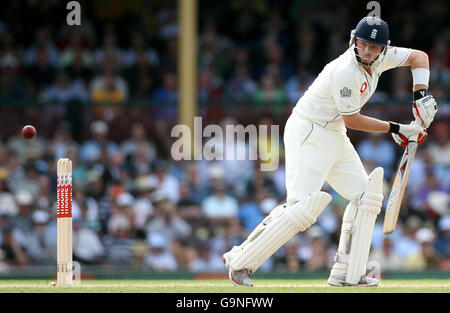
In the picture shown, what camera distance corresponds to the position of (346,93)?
22.4 feet

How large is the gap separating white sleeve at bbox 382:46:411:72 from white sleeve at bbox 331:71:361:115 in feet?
1.34

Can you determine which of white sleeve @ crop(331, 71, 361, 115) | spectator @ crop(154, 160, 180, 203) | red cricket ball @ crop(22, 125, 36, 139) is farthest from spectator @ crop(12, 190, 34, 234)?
white sleeve @ crop(331, 71, 361, 115)

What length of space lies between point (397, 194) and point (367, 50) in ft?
3.76

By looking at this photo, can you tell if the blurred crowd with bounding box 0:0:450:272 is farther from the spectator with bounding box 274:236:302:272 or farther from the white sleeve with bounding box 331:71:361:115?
the white sleeve with bounding box 331:71:361:115

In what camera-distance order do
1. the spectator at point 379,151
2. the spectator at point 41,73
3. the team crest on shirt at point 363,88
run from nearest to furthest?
1. the team crest on shirt at point 363,88
2. the spectator at point 379,151
3. the spectator at point 41,73

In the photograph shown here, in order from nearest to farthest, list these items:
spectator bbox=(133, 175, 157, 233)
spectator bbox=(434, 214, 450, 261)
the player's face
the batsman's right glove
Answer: the player's face, the batsman's right glove, spectator bbox=(434, 214, 450, 261), spectator bbox=(133, 175, 157, 233)

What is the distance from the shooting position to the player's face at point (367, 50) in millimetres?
6801

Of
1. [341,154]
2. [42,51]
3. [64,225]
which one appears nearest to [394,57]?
[341,154]

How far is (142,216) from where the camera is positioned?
38.7ft

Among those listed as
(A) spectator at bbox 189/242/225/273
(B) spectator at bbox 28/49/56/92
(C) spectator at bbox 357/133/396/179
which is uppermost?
(B) spectator at bbox 28/49/56/92

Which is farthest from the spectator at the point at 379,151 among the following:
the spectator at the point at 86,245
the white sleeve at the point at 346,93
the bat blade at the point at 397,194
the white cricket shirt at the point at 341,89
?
the white sleeve at the point at 346,93

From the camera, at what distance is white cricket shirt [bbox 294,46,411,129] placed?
22.4 feet

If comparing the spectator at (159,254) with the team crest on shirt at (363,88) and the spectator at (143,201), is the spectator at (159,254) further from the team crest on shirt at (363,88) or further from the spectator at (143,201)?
the team crest on shirt at (363,88)

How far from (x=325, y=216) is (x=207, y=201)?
4.84ft
